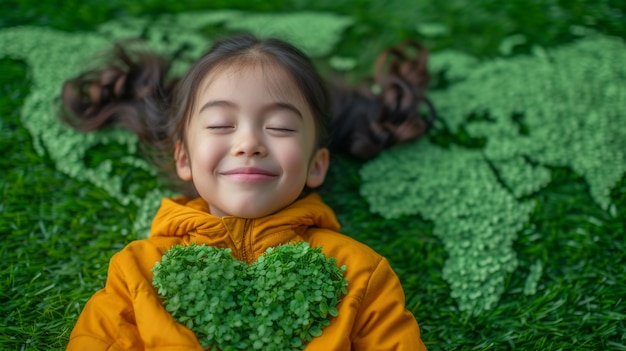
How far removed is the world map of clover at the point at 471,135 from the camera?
9.62 ft

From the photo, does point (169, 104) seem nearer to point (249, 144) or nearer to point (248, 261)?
point (249, 144)

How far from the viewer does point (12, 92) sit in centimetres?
332

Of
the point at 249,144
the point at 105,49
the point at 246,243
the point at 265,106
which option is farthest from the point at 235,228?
the point at 105,49

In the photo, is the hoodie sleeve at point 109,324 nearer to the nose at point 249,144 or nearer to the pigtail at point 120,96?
the nose at point 249,144

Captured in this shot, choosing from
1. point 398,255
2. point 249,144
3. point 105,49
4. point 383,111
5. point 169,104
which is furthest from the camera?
point 105,49

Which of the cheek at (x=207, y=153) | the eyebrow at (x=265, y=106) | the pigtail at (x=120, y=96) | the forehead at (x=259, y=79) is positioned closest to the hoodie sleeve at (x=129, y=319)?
the cheek at (x=207, y=153)

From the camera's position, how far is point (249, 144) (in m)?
2.37

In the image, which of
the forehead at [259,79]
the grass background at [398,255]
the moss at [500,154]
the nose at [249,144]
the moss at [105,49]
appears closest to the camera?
the nose at [249,144]

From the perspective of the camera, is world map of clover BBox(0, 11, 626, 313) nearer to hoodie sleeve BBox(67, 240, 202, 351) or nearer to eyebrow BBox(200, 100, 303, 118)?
hoodie sleeve BBox(67, 240, 202, 351)

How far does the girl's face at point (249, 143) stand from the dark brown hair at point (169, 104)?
0.39 meters

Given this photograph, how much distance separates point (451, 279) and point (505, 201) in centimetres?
50

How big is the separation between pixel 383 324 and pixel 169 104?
1.51 m

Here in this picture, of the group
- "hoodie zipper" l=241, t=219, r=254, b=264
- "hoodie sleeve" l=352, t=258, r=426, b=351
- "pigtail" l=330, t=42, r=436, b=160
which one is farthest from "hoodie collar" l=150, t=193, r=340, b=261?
"pigtail" l=330, t=42, r=436, b=160

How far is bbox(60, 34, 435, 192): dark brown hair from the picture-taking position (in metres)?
3.10
